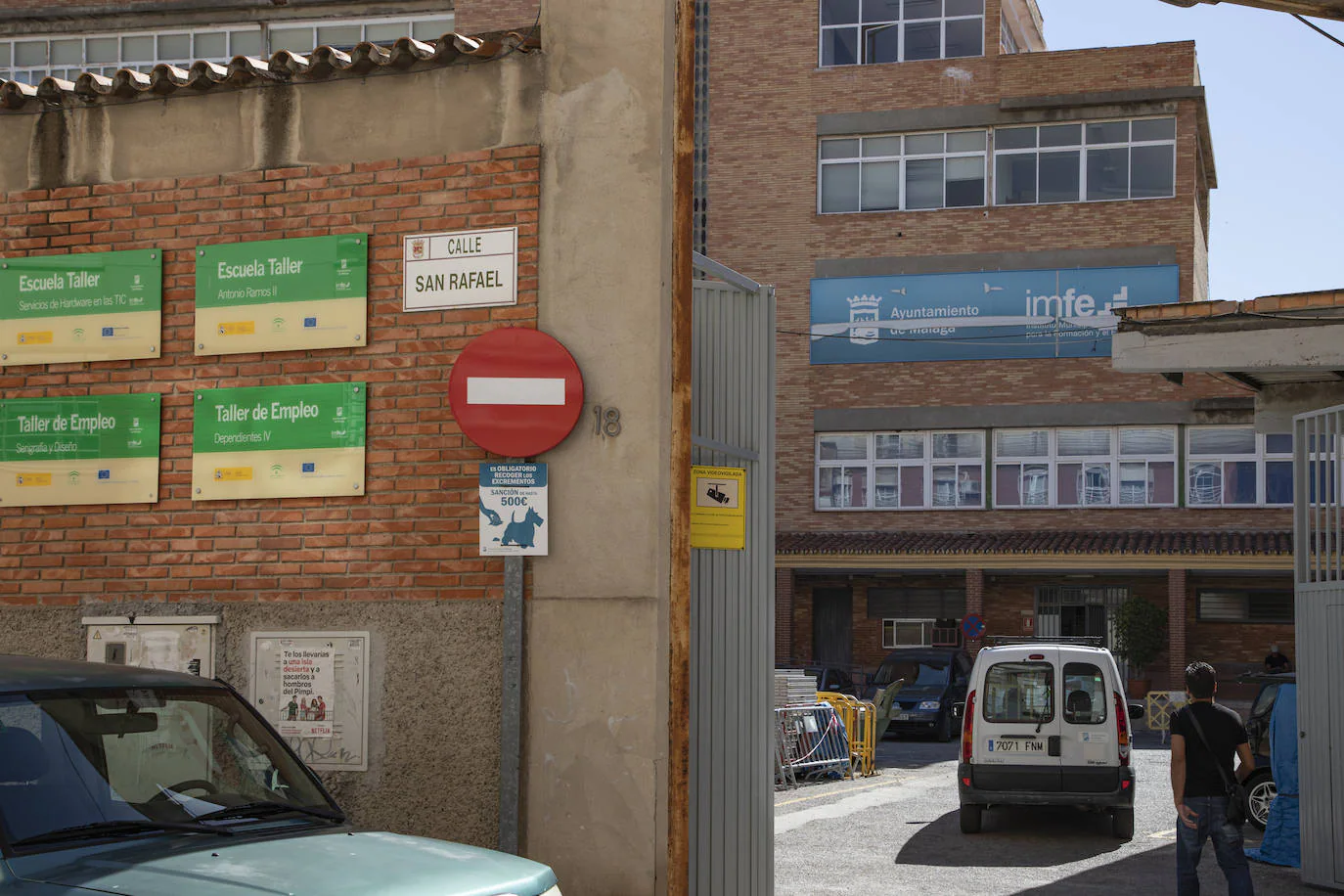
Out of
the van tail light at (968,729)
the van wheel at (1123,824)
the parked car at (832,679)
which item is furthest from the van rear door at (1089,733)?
the parked car at (832,679)

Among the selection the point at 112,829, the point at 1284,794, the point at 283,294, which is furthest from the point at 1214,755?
the point at 112,829

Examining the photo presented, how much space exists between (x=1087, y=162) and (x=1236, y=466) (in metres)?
8.92

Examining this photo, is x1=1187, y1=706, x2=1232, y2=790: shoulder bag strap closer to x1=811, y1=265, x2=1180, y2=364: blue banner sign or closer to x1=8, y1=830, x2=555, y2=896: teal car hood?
x1=8, y1=830, x2=555, y2=896: teal car hood

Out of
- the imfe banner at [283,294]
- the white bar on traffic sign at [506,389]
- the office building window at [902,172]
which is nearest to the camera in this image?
the white bar on traffic sign at [506,389]

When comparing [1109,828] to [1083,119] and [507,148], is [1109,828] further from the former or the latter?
[1083,119]

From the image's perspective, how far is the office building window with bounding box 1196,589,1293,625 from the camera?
39406 millimetres

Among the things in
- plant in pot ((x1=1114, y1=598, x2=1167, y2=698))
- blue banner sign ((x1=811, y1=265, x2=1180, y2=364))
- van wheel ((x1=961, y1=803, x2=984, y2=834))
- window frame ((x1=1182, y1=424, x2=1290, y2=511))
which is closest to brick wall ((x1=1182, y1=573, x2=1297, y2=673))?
plant in pot ((x1=1114, y1=598, x2=1167, y2=698))

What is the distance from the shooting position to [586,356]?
7934 mm

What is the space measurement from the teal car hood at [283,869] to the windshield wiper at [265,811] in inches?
9.5

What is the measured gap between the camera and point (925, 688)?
105 feet

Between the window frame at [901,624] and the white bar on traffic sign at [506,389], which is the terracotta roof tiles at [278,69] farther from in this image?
the window frame at [901,624]

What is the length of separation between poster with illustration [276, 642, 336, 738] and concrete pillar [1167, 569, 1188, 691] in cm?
3350

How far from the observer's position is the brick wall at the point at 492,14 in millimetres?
42969

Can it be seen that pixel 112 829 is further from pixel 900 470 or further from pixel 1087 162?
pixel 1087 162
